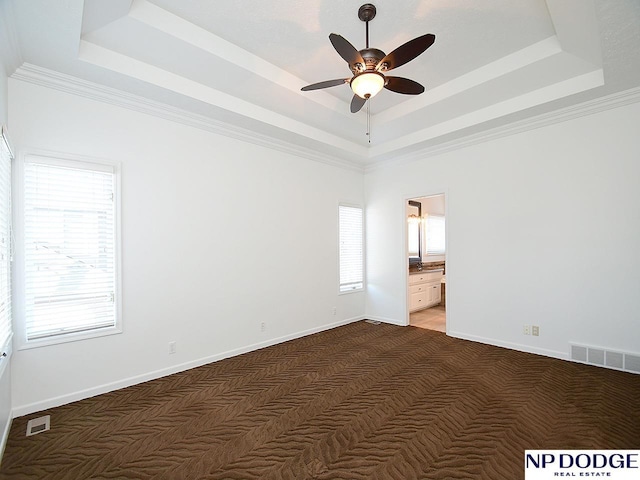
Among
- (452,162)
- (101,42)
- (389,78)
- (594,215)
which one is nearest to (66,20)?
(101,42)

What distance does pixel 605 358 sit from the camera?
3500 millimetres

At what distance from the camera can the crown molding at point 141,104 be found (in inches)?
109

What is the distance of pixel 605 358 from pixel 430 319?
2.74 metres

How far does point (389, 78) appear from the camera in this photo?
2727 millimetres

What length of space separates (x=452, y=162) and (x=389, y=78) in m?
2.59

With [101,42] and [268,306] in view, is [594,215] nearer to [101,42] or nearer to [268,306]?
[268,306]

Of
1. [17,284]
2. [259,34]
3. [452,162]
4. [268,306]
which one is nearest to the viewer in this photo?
[17,284]

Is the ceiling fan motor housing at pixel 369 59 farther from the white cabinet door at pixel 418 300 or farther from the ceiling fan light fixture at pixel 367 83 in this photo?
the white cabinet door at pixel 418 300

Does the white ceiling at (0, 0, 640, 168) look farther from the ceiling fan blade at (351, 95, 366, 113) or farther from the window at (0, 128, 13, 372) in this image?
the window at (0, 128, 13, 372)

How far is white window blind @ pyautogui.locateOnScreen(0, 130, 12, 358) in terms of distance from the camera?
7.38 feet

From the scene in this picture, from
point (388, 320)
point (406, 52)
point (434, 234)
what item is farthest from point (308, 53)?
point (434, 234)

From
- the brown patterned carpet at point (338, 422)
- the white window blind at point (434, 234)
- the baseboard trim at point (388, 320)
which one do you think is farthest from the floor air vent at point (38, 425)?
the white window blind at point (434, 234)

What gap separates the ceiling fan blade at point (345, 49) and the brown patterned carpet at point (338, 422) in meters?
2.97

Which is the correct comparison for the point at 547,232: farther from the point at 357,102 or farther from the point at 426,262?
the point at 426,262
